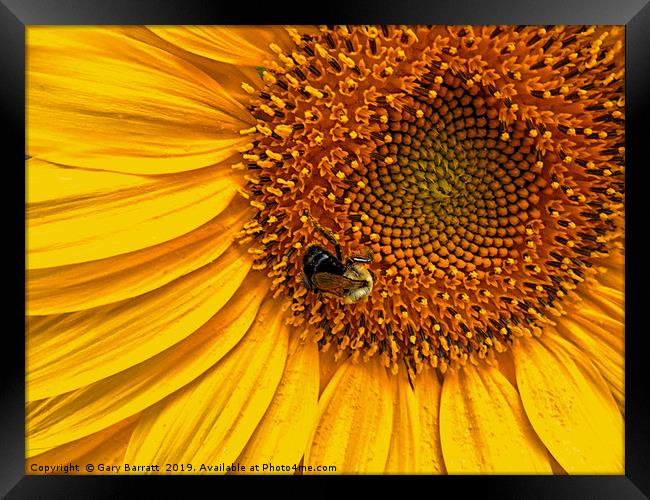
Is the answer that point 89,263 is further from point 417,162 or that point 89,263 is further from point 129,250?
point 417,162

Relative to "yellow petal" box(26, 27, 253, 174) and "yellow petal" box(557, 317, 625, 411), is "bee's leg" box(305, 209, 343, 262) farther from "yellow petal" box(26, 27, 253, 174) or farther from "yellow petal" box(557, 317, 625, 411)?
"yellow petal" box(557, 317, 625, 411)

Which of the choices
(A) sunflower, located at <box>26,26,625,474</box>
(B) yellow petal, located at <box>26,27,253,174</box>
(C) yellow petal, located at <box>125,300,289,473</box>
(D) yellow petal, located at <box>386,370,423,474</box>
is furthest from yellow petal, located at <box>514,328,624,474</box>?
(B) yellow petal, located at <box>26,27,253,174</box>

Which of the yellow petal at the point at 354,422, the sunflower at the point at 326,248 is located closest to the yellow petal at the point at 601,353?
the sunflower at the point at 326,248

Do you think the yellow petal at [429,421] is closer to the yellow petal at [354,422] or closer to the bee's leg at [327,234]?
the yellow petal at [354,422]
